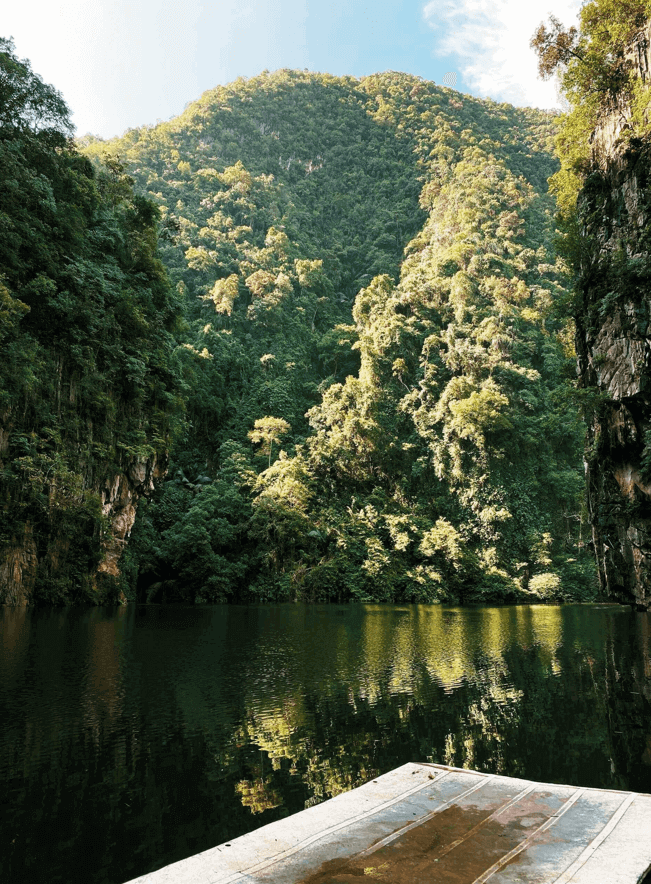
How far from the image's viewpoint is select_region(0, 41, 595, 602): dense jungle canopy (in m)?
22.1

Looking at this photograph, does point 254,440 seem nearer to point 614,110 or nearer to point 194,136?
point 614,110

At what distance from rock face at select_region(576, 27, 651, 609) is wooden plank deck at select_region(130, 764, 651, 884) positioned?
1450 centimetres

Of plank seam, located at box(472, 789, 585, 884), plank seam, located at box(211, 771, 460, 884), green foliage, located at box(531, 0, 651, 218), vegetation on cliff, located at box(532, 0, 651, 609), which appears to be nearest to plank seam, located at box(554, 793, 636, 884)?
plank seam, located at box(472, 789, 585, 884)

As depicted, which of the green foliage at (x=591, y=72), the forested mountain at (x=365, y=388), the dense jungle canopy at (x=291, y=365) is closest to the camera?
the green foliage at (x=591, y=72)

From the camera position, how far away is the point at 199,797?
4012 millimetres

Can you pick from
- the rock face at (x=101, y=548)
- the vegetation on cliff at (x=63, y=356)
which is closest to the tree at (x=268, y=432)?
the rock face at (x=101, y=548)

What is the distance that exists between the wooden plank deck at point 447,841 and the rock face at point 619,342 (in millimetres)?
14497

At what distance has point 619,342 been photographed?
1719cm

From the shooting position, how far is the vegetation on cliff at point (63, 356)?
64.5ft

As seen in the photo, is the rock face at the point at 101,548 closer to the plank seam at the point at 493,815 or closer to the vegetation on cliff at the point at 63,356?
the vegetation on cliff at the point at 63,356

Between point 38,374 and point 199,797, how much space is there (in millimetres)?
20163

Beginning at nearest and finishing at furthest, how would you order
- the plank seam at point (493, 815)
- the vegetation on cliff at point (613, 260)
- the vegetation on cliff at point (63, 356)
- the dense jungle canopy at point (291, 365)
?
1. the plank seam at point (493, 815)
2. the vegetation on cliff at point (613, 260)
3. the vegetation on cliff at point (63, 356)
4. the dense jungle canopy at point (291, 365)

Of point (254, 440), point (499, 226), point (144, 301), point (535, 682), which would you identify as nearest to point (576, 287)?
point (535, 682)

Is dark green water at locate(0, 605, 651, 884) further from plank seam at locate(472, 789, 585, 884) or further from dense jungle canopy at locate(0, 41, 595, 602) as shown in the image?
dense jungle canopy at locate(0, 41, 595, 602)
